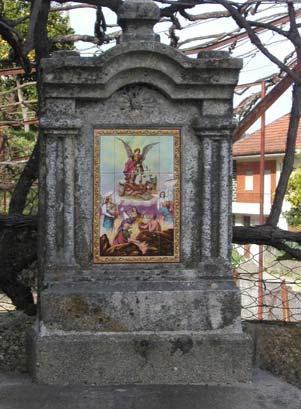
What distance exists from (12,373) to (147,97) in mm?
2107

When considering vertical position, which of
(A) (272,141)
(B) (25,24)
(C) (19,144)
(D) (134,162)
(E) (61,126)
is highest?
(B) (25,24)

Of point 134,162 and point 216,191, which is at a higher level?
point 134,162

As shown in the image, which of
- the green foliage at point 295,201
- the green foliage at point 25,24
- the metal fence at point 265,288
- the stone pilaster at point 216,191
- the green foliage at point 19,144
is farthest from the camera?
the green foliage at point 295,201

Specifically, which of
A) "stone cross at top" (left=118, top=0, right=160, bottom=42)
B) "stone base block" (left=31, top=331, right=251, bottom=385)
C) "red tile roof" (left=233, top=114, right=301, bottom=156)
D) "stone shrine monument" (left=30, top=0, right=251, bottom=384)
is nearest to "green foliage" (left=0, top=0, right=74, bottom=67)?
"stone cross at top" (left=118, top=0, right=160, bottom=42)

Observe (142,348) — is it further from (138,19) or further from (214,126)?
(138,19)

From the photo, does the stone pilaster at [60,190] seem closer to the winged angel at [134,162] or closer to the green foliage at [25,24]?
the winged angel at [134,162]

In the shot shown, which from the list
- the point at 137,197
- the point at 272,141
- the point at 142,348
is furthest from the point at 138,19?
the point at 272,141

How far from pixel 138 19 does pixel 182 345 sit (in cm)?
219

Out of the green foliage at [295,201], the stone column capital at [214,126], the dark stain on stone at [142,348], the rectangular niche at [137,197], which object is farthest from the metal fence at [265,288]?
the green foliage at [295,201]

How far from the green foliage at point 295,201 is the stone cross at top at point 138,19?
39.9 ft

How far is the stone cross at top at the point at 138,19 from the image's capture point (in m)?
4.05

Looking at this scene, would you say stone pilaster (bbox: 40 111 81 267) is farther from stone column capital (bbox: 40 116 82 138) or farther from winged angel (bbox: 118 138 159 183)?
winged angel (bbox: 118 138 159 183)

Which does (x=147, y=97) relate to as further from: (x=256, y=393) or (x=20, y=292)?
(x=20, y=292)

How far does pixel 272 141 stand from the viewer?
68.6 feet
